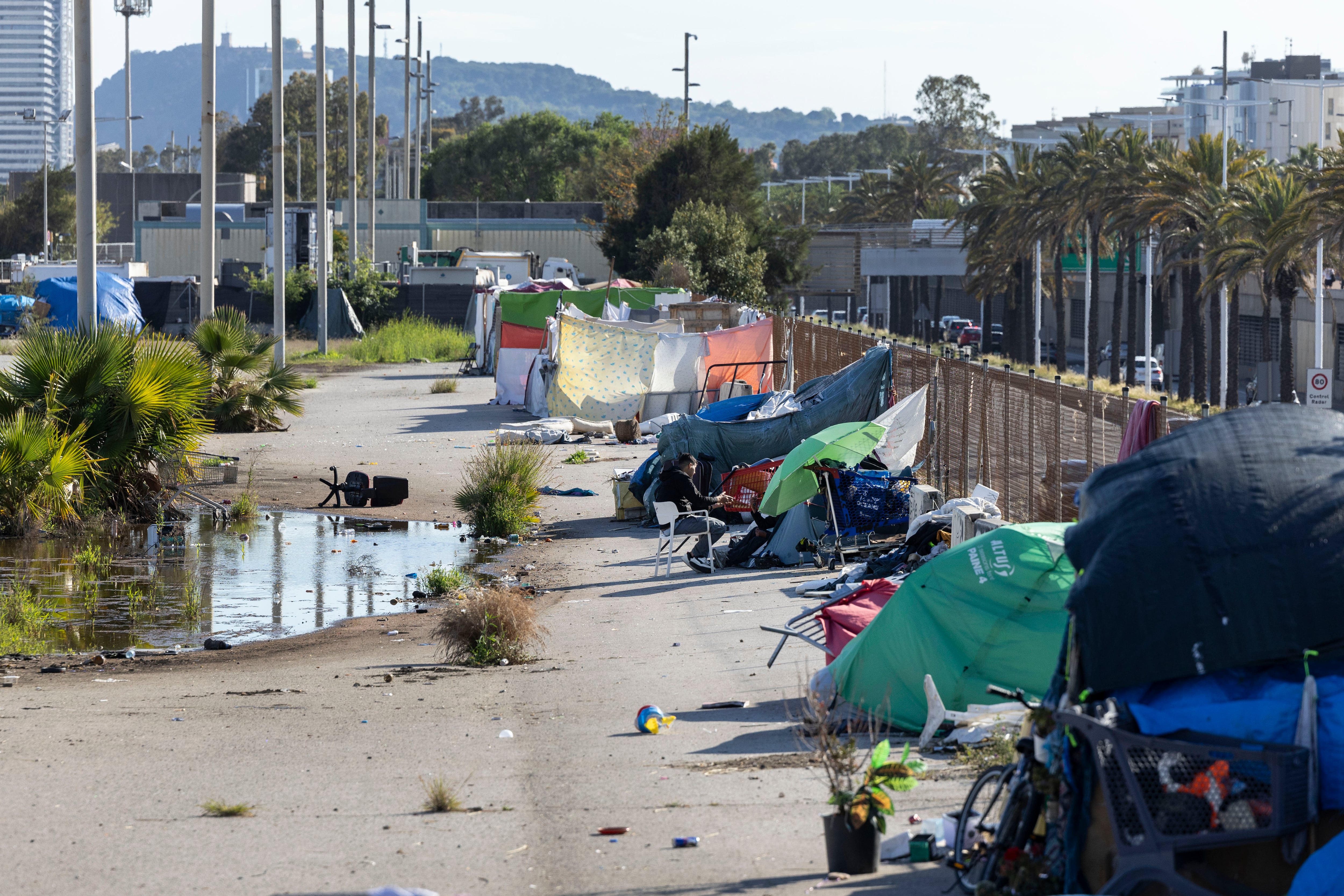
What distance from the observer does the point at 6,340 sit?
172ft

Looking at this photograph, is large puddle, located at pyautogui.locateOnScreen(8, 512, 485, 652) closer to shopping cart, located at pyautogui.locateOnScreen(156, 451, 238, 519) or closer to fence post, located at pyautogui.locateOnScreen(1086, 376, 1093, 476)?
shopping cart, located at pyautogui.locateOnScreen(156, 451, 238, 519)

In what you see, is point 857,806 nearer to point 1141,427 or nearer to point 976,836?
point 976,836

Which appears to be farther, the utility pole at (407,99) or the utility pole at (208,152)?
the utility pole at (407,99)

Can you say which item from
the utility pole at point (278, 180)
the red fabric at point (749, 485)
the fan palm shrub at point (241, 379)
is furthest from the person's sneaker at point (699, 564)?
the utility pole at point (278, 180)

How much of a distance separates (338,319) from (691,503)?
4265cm

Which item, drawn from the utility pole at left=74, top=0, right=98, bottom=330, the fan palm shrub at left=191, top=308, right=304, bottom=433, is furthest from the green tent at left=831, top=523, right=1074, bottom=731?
the fan palm shrub at left=191, top=308, right=304, bottom=433

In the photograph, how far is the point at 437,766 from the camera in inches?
307

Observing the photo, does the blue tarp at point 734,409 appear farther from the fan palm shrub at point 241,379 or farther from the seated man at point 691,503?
the fan palm shrub at point 241,379

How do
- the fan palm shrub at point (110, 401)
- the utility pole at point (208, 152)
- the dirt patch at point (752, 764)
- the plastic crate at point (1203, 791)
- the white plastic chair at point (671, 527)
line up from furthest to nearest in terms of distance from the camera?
the utility pole at point (208, 152), the fan palm shrub at point (110, 401), the white plastic chair at point (671, 527), the dirt patch at point (752, 764), the plastic crate at point (1203, 791)

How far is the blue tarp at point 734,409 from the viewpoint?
64.8 feet

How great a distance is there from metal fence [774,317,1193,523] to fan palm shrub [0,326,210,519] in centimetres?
899

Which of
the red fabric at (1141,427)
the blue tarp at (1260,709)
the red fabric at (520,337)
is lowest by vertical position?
the blue tarp at (1260,709)

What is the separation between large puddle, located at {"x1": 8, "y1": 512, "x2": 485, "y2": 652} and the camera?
1248 cm

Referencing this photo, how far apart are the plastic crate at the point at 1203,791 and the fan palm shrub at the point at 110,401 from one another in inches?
566
